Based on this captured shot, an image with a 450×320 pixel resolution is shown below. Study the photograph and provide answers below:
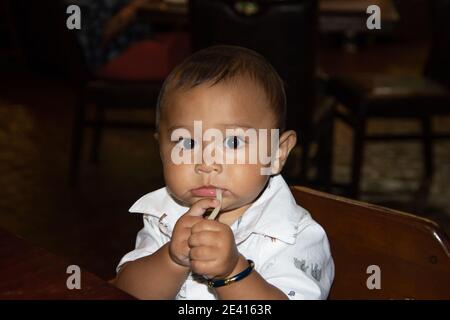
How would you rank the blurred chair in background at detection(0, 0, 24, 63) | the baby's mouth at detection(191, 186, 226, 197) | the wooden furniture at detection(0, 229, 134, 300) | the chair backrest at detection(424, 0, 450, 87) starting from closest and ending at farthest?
the wooden furniture at detection(0, 229, 134, 300), the baby's mouth at detection(191, 186, 226, 197), the chair backrest at detection(424, 0, 450, 87), the blurred chair in background at detection(0, 0, 24, 63)

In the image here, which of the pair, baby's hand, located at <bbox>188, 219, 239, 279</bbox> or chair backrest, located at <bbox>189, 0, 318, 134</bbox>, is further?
chair backrest, located at <bbox>189, 0, 318, 134</bbox>

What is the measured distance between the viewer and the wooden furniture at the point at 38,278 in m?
0.90

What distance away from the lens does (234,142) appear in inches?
44.5

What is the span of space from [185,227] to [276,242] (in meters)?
0.21

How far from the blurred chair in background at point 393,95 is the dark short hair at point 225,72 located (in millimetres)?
2087

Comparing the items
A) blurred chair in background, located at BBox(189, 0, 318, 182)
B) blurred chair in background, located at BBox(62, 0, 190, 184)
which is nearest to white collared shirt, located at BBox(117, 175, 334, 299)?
blurred chair in background, located at BBox(189, 0, 318, 182)

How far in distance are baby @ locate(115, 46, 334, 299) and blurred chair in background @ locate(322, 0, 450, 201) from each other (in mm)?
2057

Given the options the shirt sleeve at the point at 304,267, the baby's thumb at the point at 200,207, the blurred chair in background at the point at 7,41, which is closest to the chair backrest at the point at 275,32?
the shirt sleeve at the point at 304,267

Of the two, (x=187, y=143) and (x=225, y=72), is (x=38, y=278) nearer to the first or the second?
(x=187, y=143)

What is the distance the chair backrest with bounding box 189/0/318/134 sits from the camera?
290 cm

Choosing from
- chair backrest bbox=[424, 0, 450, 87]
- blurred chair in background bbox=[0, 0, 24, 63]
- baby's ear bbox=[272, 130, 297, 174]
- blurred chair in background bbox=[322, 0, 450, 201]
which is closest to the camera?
baby's ear bbox=[272, 130, 297, 174]

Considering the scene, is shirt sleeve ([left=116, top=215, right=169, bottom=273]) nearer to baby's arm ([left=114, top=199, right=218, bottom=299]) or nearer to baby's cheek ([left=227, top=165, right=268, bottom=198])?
baby's arm ([left=114, top=199, right=218, bottom=299])

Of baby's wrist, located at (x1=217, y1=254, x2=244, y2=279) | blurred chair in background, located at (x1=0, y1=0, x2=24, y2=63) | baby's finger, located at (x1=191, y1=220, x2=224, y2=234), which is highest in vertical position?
baby's finger, located at (x1=191, y1=220, x2=224, y2=234)
